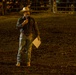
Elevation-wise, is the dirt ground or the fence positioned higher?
the dirt ground

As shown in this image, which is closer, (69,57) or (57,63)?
(57,63)

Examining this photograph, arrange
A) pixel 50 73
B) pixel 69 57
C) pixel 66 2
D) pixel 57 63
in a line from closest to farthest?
pixel 50 73
pixel 57 63
pixel 69 57
pixel 66 2

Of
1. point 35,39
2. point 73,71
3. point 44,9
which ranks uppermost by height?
point 35,39

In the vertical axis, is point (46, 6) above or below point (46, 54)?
below

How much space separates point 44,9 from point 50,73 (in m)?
25.1

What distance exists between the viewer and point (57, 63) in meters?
9.88

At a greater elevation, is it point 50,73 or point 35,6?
point 50,73

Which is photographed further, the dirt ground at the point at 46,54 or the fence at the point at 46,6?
the fence at the point at 46,6

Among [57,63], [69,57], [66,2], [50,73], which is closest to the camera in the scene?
[50,73]

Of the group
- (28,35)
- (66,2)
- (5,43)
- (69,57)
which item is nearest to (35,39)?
(28,35)

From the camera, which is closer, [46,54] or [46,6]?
[46,54]

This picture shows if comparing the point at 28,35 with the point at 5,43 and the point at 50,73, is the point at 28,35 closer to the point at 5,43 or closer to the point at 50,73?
the point at 50,73

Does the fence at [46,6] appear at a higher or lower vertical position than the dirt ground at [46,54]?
lower

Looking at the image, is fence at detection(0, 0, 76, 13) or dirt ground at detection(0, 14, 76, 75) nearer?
dirt ground at detection(0, 14, 76, 75)
